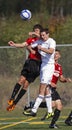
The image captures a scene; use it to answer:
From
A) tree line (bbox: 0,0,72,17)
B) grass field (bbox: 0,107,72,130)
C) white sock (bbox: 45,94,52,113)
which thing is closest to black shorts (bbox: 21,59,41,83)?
grass field (bbox: 0,107,72,130)

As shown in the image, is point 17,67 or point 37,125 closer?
point 37,125

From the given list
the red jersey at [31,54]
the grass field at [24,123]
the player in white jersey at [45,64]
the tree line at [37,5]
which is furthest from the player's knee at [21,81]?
the tree line at [37,5]

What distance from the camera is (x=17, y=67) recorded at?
952 inches

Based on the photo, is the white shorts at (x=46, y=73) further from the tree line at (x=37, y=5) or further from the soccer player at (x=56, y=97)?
the tree line at (x=37, y=5)

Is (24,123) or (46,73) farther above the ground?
(46,73)

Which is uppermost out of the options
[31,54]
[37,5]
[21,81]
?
[31,54]

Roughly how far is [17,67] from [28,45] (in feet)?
21.1

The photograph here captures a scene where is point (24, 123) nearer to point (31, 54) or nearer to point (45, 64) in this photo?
point (31, 54)

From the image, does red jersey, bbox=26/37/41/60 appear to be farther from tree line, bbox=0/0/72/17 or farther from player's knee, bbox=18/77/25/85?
tree line, bbox=0/0/72/17

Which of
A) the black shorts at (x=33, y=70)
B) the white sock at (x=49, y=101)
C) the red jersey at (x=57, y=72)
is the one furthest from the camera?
the black shorts at (x=33, y=70)

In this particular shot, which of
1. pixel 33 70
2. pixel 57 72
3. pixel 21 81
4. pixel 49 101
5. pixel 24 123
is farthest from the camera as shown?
pixel 21 81

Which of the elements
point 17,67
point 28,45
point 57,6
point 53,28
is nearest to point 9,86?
point 17,67

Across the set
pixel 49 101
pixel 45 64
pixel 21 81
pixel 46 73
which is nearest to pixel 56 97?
pixel 49 101

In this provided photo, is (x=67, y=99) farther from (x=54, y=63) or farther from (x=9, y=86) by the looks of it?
(x=54, y=63)
